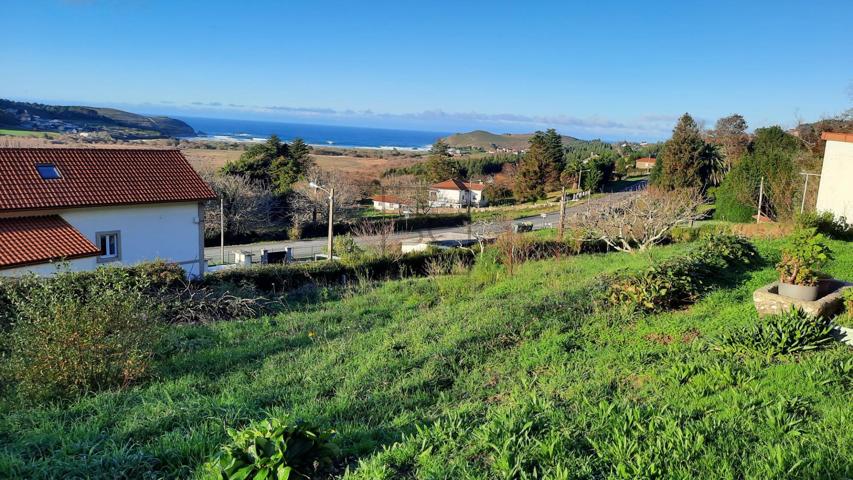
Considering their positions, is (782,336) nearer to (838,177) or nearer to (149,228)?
(838,177)

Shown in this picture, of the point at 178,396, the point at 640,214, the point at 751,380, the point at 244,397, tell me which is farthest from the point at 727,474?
the point at 640,214

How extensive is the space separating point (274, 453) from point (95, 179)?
59.7 ft

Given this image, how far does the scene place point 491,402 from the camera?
17.9 feet

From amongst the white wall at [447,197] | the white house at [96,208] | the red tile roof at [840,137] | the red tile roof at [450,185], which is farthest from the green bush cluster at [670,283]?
the red tile roof at [450,185]

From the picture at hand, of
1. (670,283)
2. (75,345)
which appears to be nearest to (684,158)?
(670,283)

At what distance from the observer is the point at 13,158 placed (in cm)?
1728

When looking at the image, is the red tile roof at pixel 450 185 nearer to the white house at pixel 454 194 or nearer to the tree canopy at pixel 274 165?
the white house at pixel 454 194

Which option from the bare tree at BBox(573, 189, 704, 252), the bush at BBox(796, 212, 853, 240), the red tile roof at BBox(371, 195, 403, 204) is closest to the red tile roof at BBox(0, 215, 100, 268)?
the bare tree at BBox(573, 189, 704, 252)

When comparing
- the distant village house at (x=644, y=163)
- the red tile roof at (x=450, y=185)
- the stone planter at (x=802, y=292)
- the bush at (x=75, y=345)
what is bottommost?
the red tile roof at (x=450, y=185)

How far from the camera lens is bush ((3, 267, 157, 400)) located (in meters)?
5.86

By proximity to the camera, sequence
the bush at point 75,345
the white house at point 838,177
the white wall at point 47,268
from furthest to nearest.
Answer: the white house at point 838,177
the white wall at point 47,268
the bush at point 75,345

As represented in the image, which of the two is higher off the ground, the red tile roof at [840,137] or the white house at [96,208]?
the red tile roof at [840,137]

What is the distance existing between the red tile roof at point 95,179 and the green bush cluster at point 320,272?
6.00 m

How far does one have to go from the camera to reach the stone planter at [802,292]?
7.25 metres
